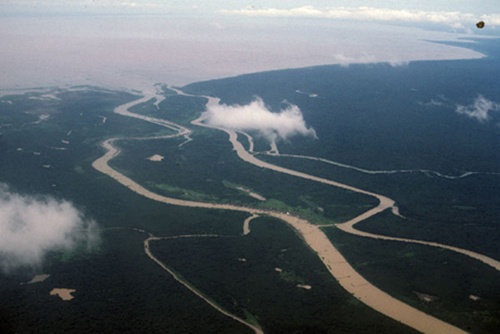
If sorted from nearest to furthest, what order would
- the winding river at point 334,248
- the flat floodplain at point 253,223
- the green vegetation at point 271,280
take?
the green vegetation at point 271,280
the winding river at point 334,248
the flat floodplain at point 253,223

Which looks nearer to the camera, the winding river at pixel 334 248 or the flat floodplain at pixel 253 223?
the winding river at pixel 334 248

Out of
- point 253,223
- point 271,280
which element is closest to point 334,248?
point 271,280

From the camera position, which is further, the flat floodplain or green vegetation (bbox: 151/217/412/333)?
the flat floodplain

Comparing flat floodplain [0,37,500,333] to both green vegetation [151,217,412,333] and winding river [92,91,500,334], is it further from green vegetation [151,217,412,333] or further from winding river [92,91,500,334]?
winding river [92,91,500,334]

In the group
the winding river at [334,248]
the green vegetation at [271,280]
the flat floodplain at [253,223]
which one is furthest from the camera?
the flat floodplain at [253,223]

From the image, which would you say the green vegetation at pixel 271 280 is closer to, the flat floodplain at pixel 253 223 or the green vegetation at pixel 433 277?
the flat floodplain at pixel 253 223

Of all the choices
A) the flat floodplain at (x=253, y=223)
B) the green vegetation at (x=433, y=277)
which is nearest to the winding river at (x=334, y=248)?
the flat floodplain at (x=253, y=223)

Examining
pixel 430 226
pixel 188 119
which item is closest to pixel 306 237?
pixel 430 226

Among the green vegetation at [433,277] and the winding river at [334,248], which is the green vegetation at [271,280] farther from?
the green vegetation at [433,277]

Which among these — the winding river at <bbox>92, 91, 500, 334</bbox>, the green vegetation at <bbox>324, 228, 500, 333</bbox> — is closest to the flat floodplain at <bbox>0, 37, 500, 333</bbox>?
the green vegetation at <bbox>324, 228, 500, 333</bbox>

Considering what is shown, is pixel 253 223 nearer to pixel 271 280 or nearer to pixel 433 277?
pixel 271 280

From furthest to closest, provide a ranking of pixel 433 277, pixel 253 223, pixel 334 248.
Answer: pixel 253 223 → pixel 334 248 → pixel 433 277
